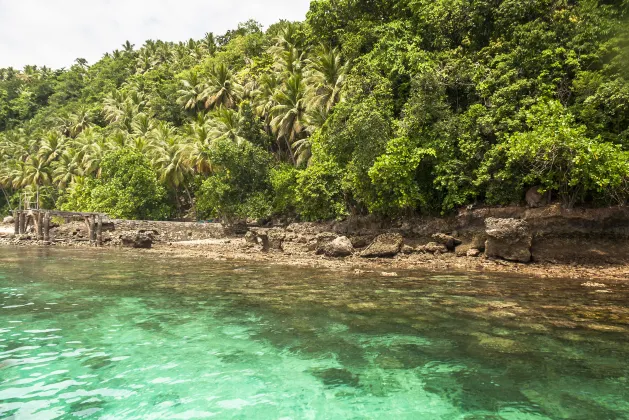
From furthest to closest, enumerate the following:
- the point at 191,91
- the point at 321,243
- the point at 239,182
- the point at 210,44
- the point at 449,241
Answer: the point at 210,44
the point at 191,91
the point at 239,182
the point at 321,243
the point at 449,241

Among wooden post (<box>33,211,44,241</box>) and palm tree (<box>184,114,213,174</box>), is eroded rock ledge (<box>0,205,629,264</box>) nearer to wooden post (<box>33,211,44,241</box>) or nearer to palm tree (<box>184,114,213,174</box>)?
wooden post (<box>33,211,44,241</box>)

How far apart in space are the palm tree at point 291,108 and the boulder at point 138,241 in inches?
572

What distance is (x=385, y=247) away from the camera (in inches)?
831

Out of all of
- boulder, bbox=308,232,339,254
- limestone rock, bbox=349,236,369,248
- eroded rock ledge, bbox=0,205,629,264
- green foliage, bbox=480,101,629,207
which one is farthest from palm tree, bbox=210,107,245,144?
green foliage, bbox=480,101,629,207

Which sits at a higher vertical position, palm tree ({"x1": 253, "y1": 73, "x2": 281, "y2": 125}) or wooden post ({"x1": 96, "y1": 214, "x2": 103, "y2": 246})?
palm tree ({"x1": 253, "y1": 73, "x2": 281, "y2": 125})

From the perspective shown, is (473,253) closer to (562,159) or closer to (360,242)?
(562,159)

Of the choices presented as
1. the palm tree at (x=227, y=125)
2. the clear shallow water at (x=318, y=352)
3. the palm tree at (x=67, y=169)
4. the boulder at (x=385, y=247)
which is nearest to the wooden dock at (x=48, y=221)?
the palm tree at (x=227, y=125)

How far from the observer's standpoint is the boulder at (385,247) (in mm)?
20906

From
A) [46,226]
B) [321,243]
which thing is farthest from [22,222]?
[321,243]

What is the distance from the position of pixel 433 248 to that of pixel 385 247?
243cm

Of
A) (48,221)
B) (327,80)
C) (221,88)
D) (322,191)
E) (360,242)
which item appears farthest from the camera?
(221,88)

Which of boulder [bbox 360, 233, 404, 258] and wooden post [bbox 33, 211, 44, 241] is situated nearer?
boulder [bbox 360, 233, 404, 258]

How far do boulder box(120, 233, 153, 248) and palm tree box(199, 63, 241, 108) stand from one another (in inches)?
880

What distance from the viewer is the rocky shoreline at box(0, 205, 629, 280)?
16984mm
